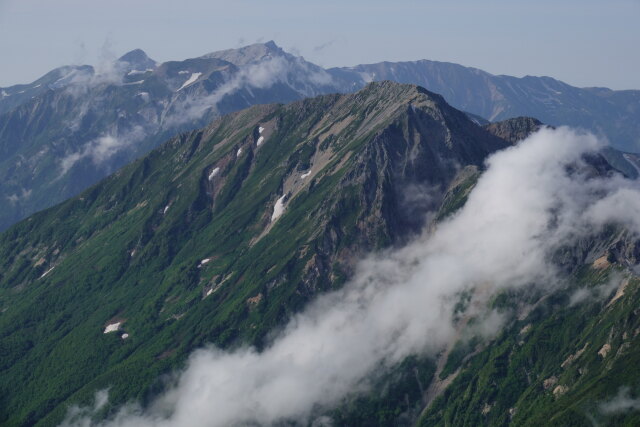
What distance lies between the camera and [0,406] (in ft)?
214
